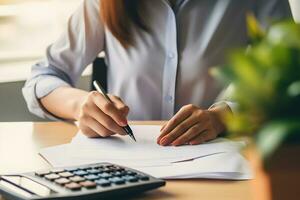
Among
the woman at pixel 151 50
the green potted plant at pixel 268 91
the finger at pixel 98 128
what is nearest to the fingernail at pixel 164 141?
the finger at pixel 98 128

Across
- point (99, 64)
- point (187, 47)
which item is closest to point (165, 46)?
point (187, 47)

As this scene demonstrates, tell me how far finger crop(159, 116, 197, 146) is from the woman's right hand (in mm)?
83

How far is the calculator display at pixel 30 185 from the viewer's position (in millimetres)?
686

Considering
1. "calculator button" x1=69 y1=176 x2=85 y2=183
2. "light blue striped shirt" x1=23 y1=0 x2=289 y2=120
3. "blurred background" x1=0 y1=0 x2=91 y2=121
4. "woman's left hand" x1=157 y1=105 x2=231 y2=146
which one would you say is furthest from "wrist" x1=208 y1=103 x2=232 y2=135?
"blurred background" x1=0 y1=0 x2=91 y2=121

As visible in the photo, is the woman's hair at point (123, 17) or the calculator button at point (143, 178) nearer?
the calculator button at point (143, 178)

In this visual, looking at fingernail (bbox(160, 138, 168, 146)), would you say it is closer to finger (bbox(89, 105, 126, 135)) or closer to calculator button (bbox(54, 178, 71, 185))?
finger (bbox(89, 105, 126, 135))

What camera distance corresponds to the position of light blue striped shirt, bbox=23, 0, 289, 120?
1.33m

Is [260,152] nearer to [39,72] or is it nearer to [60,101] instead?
[60,101]

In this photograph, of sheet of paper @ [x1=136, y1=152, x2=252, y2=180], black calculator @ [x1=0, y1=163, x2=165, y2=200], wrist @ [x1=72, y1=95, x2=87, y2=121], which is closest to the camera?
black calculator @ [x1=0, y1=163, x2=165, y2=200]

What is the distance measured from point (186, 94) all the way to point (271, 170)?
88 cm

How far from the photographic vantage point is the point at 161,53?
1.33 meters

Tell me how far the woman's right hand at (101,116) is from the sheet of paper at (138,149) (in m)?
0.01

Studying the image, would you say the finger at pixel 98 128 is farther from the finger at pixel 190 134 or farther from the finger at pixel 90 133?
the finger at pixel 190 134

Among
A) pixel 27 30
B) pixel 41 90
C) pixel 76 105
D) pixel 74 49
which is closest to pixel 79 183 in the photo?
pixel 76 105
